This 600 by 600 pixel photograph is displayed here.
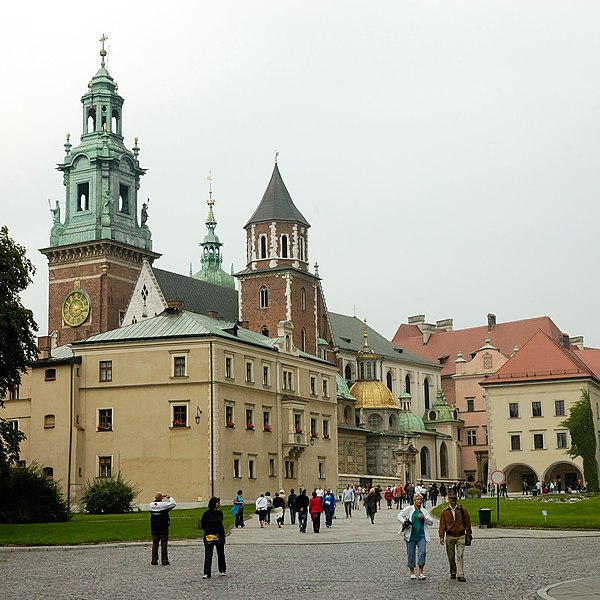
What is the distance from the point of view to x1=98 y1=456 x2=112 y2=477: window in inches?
2566

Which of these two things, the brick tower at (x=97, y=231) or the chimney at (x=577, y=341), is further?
the chimney at (x=577, y=341)

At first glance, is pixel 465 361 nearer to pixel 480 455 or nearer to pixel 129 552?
pixel 480 455

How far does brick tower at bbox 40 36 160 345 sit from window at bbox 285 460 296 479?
1133 inches

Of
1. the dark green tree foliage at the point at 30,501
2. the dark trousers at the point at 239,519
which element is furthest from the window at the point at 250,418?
the dark trousers at the point at 239,519

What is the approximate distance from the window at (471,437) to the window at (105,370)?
202ft

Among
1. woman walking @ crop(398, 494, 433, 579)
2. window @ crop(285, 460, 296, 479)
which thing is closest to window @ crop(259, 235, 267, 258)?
window @ crop(285, 460, 296, 479)

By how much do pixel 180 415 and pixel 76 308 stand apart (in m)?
36.2

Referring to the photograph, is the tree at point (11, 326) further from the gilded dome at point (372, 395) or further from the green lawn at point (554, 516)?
the gilded dome at point (372, 395)

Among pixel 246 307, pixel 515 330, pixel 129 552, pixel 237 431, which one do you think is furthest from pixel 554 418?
pixel 129 552

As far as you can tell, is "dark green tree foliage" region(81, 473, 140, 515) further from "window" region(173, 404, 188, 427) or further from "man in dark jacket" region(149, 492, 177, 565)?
"man in dark jacket" region(149, 492, 177, 565)

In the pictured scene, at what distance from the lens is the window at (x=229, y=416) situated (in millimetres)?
65625

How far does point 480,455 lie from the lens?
118250 mm

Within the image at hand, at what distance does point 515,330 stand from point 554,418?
143ft

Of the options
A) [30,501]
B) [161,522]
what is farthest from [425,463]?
[161,522]
